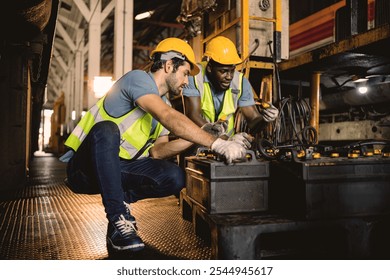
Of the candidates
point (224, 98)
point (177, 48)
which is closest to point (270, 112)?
point (224, 98)

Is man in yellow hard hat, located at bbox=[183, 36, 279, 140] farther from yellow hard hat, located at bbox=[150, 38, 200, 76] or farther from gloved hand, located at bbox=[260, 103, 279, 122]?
yellow hard hat, located at bbox=[150, 38, 200, 76]

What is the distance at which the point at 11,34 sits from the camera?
9.40 ft

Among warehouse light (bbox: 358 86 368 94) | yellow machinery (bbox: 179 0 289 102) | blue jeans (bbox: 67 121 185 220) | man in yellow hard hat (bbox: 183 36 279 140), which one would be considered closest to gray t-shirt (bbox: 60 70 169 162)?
blue jeans (bbox: 67 121 185 220)

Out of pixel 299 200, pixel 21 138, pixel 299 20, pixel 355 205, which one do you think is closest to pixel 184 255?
pixel 299 200

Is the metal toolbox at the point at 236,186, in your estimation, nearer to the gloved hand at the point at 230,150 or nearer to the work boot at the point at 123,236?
the gloved hand at the point at 230,150

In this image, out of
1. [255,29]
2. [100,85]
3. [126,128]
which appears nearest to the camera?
[126,128]

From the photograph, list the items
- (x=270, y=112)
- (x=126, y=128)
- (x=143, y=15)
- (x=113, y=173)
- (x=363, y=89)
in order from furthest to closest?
1. (x=143, y=15)
2. (x=363, y=89)
3. (x=270, y=112)
4. (x=126, y=128)
5. (x=113, y=173)

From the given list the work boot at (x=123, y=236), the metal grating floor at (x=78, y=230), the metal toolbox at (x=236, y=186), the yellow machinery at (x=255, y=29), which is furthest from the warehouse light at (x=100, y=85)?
the metal toolbox at (x=236, y=186)

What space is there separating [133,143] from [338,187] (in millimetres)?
1223

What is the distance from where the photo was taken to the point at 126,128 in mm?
1992

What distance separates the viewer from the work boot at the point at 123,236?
1.69 metres

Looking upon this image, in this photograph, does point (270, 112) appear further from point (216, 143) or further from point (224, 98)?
point (216, 143)

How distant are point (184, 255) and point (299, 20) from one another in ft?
27.8

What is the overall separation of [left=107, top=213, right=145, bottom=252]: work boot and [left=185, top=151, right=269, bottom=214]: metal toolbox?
0.41 metres
